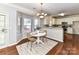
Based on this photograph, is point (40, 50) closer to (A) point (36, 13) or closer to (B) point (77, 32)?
(A) point (36, 13)

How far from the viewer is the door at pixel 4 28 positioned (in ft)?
9.86

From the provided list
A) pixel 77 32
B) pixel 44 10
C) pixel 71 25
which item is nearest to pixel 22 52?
pixel 44 10

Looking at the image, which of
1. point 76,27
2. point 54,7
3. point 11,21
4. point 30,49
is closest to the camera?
point 11,21

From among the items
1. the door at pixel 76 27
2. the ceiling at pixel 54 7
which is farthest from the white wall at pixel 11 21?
the door at pixel 76 27

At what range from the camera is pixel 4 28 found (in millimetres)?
3078

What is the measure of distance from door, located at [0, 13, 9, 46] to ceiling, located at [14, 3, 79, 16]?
0.61 m

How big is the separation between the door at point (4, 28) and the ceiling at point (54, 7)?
611mm

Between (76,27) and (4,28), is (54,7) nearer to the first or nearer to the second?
(4,28)

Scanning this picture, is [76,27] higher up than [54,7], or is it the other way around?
[54,7]

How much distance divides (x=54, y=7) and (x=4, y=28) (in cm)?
173

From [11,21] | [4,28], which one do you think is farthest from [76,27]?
[4,28]

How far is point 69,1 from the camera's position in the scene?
110 inches

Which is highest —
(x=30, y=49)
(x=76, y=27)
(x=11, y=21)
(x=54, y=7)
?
(x=54, y=7)

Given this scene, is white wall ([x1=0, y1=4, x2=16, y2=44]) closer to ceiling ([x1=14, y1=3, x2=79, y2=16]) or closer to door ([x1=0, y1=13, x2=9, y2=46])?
door ([x1=0, y1=13, x2=9, y2=46])
